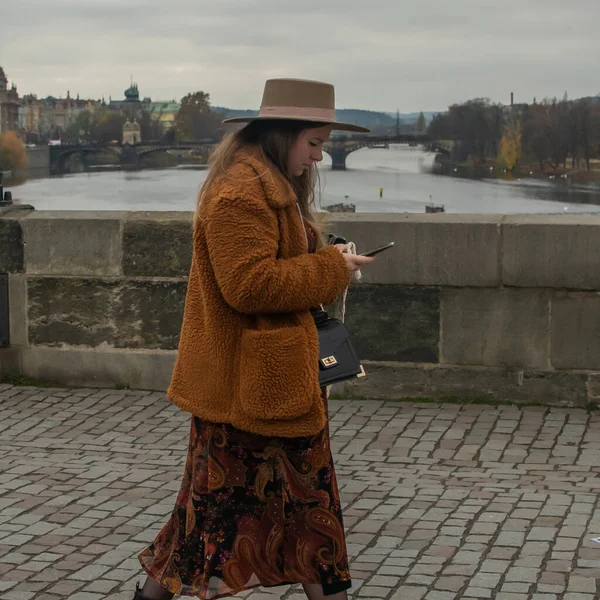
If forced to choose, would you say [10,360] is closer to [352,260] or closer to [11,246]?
[11,246]

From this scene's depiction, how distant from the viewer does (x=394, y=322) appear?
554cm

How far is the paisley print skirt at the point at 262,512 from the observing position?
2.64 meters

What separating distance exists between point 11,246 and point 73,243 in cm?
32

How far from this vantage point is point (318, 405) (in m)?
2.58

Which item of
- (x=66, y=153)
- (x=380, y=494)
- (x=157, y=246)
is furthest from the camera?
(x=66, y=153)

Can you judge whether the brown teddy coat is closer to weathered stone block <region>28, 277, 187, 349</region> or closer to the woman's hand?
the woman's hand

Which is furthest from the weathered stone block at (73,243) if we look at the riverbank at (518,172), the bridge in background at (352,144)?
the bridge in background at (352,144)

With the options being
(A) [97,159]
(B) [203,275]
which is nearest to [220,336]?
(B) [203,275]

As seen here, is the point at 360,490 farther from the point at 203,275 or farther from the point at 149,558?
the point at 203,275

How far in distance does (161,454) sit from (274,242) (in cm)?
243

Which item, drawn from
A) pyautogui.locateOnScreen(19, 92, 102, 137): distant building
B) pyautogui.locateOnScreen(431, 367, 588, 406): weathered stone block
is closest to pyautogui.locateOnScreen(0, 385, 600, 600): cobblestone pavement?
pyautogui.locateOnScreen(431, 367, 588, 406): weathered stone block

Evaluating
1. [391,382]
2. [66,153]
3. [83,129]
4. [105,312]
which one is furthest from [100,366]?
[83,129]

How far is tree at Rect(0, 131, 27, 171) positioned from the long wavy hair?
8343 centimetres

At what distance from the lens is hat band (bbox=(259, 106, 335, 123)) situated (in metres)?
2.57
